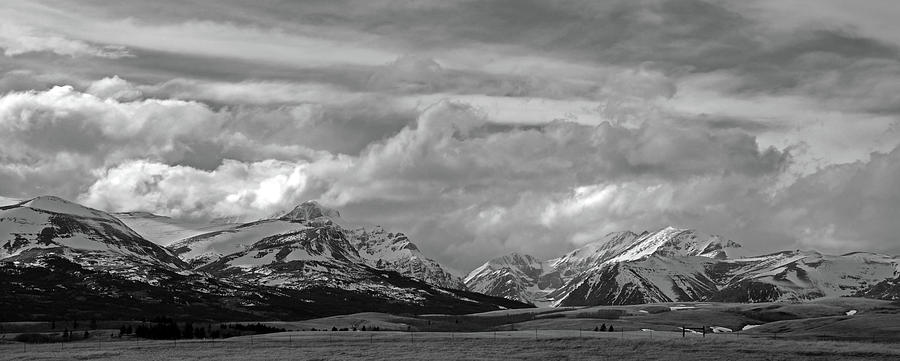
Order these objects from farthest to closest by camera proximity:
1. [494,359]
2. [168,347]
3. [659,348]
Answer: [168,347] < [659,348] < [494,359]

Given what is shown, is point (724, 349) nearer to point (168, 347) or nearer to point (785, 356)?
point (785, 356)

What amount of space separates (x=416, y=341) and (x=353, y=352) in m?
22.2

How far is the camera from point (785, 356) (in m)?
154

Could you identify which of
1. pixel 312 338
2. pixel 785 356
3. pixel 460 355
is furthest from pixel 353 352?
pixel 785 356

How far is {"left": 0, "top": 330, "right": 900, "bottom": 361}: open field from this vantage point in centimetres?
15488

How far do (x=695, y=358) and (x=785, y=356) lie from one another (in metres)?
13.5

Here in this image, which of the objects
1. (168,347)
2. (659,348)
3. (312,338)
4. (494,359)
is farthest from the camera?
(312,338)

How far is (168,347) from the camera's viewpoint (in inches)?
7234

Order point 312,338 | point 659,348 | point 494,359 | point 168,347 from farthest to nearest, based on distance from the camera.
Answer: point 312,338 → point 168,347 → point 659,348 → point 494,359

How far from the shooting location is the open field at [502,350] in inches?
6097

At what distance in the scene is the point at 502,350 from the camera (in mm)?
164125

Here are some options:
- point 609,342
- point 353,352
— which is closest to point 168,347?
point 353,352

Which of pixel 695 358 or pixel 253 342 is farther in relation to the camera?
pixel 253 342

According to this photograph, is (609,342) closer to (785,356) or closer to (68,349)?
(785,356)
